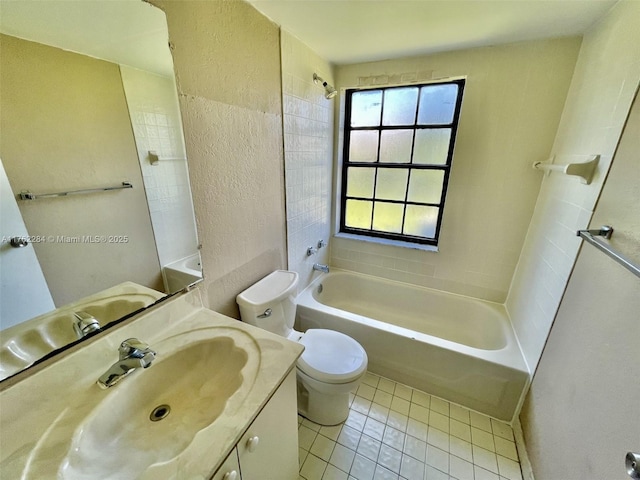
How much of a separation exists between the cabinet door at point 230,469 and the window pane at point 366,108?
2243 millimetres

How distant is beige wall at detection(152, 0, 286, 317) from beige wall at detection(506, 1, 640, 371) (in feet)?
4.91

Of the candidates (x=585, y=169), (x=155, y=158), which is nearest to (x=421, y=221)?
(x=585, y=169)

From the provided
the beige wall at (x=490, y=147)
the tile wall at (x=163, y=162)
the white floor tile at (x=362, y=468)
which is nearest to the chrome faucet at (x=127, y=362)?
the tile wall at (x=163, y=162)

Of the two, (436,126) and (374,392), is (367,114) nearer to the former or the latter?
(436,126)

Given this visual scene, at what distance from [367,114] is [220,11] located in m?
1.40

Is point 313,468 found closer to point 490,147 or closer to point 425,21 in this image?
point 490,147

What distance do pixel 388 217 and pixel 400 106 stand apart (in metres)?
0.91

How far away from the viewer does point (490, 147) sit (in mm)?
1778

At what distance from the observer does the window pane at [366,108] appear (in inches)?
82.4

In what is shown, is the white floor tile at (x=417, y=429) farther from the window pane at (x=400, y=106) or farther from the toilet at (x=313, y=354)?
the window pane at (x=400, y=106)

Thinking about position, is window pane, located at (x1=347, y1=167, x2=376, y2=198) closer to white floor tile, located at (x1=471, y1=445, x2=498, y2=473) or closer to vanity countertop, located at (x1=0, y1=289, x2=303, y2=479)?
vanity countertop, located at (x1=0, y1=289, x2=303, y2=479)

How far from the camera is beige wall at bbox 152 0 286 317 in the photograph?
3.15 ft

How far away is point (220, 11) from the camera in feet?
3.34

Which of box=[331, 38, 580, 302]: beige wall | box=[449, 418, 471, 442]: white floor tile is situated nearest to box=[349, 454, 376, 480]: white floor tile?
box=[449, 418, 471, 442]: white floor tile
